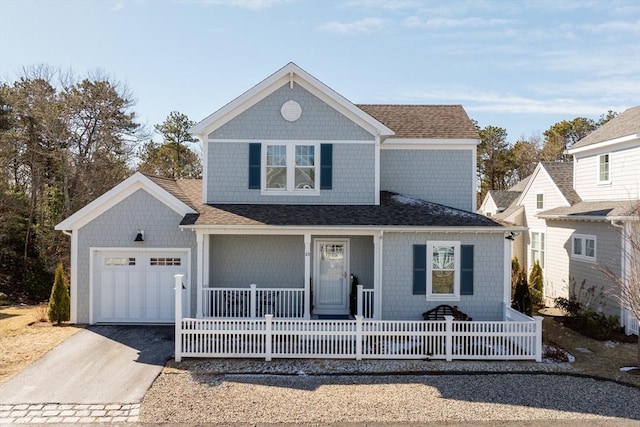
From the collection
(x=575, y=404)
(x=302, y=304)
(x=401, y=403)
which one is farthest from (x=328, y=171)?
(x=575, y=404)

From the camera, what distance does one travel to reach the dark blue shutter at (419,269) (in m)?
13.0

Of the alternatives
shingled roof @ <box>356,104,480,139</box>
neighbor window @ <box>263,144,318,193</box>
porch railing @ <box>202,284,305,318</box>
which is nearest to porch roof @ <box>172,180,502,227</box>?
neighbor window @ <box>263,144,318,193</box>

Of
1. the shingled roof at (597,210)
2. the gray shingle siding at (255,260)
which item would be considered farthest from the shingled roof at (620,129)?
the gray shingle siding at (255,260)

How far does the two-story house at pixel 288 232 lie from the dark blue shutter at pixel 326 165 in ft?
0.10

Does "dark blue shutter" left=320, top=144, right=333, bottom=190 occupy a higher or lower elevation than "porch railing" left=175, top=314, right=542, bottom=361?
higher

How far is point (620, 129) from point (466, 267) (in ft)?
29.6

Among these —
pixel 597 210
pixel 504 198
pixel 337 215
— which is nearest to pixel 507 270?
pixel 337 215

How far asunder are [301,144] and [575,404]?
9702 millimetres

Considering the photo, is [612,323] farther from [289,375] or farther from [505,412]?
[289,375]

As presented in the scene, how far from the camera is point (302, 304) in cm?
1338

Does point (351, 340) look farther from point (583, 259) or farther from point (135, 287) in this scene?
point (583, 259)

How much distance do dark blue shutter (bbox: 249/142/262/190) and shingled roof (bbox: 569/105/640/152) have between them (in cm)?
1231

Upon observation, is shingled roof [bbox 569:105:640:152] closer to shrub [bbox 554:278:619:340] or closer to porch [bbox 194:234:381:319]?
shrub [bbox 554:278:619:340]

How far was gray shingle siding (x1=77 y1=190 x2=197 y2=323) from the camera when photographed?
1370 cm
